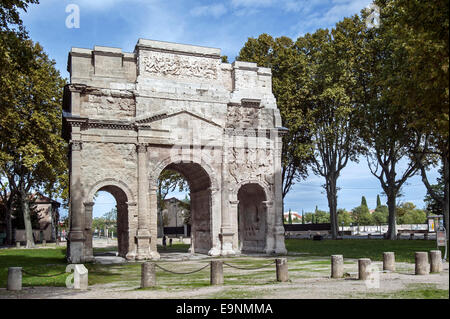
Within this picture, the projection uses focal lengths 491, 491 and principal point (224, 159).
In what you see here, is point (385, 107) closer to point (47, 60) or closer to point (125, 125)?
point (125, 125)

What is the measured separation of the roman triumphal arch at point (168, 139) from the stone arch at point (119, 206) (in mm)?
52

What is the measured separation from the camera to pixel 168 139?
26078mm

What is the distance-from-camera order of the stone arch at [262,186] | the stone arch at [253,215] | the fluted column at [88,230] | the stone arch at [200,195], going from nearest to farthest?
the fluted column at [88,230] → the stone arch at [200,195] → the stone arch at [262,186] → the stone arch at [253,215]

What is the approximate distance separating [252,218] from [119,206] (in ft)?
26.4

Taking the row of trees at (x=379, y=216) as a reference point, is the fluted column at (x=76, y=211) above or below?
above

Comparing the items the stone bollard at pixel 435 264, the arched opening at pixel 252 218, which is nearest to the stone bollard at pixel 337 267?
the stone bollard at pixel 435 264

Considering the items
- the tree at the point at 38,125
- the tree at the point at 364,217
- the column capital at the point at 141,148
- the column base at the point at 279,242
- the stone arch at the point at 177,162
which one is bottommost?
the tree at the point at 364,217

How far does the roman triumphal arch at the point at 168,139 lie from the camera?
24.8m

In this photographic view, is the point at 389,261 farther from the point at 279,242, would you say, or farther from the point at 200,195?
the point at 200,195

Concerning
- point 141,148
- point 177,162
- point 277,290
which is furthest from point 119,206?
point 277,290

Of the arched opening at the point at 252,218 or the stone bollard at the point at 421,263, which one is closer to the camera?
the stone bollard at the point at 421,263

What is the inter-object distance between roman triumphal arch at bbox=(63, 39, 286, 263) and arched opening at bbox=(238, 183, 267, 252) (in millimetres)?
119

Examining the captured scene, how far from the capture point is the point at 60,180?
1560 inches

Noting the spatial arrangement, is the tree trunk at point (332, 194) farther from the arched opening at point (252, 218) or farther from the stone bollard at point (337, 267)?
the stone bollard at point (337, 267)
